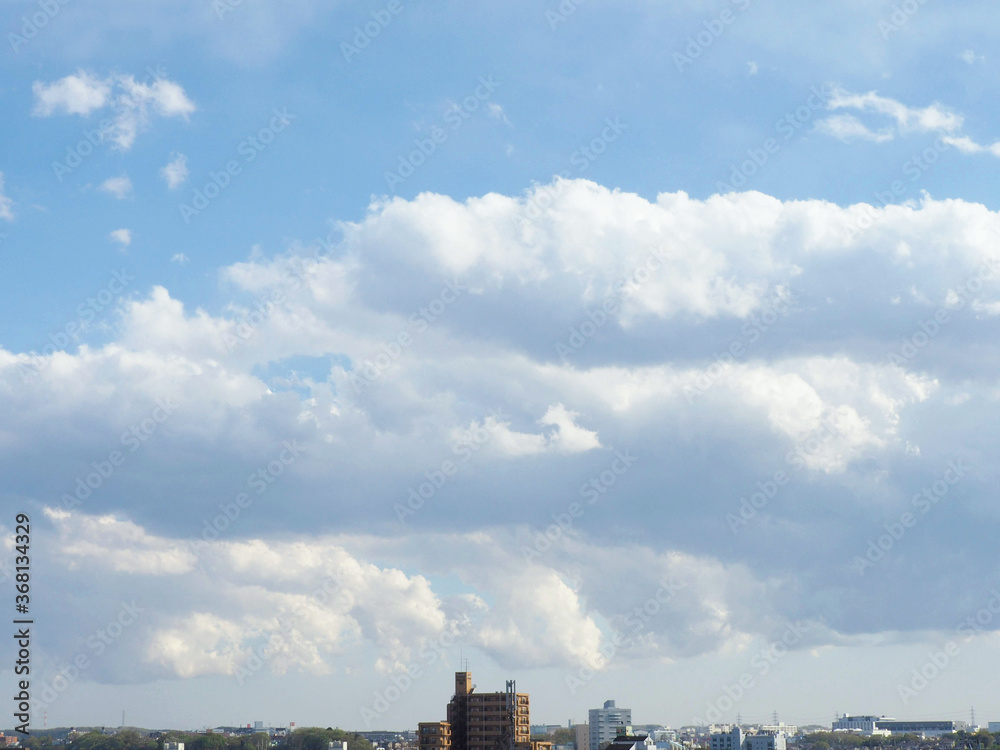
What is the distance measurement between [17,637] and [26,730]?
17.3 meters

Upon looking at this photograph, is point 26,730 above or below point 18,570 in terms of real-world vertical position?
below

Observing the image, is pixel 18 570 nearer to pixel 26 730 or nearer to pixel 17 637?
pixel 17 637

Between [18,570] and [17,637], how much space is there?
32.5 feet

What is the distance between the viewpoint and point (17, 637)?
145m

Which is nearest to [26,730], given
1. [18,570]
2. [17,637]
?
[17,637]

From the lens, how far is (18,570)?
142 meters

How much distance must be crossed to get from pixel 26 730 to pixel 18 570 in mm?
27078

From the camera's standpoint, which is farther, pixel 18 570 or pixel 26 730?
pixel 26 730

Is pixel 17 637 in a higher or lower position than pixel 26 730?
higher
